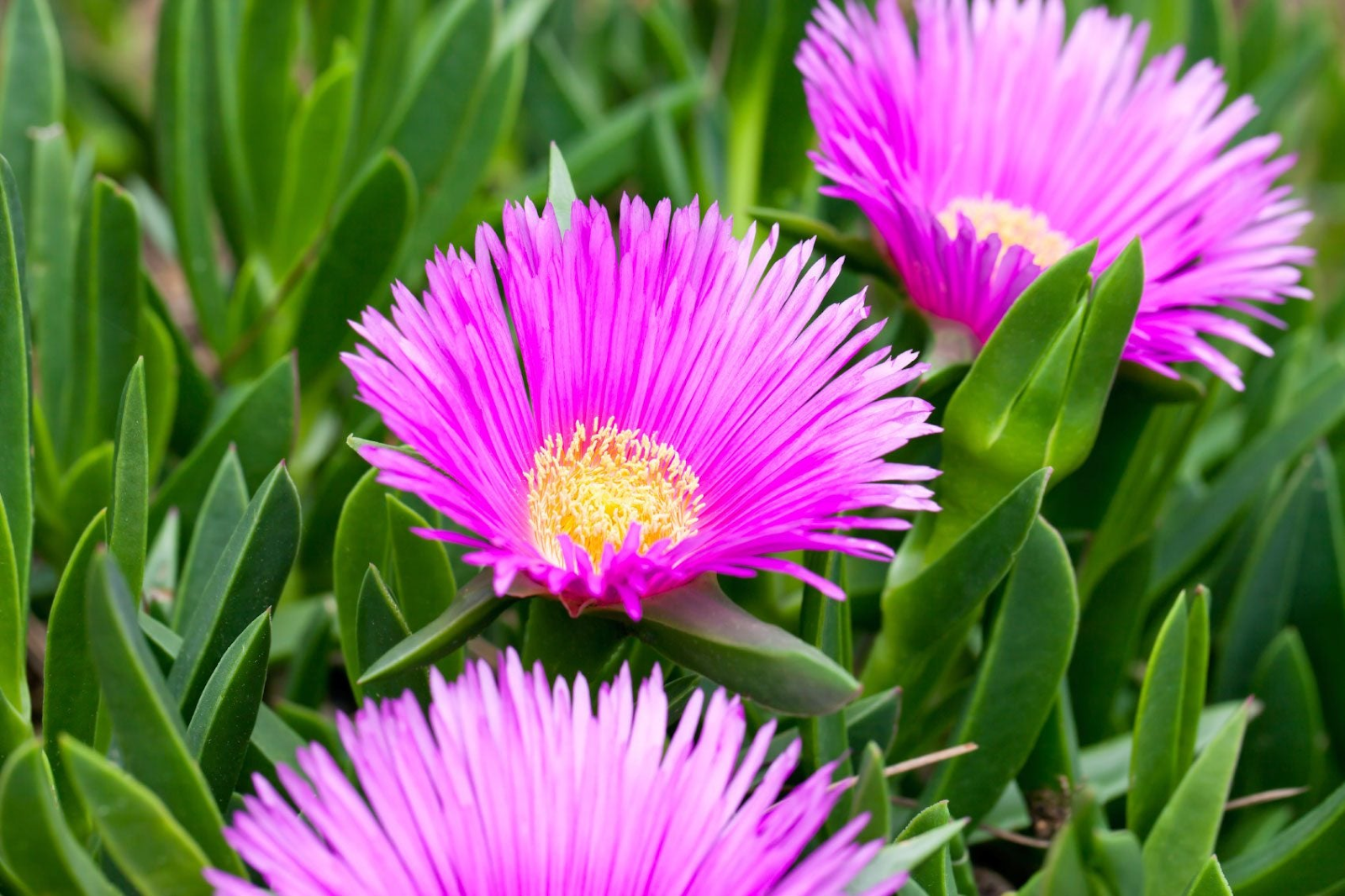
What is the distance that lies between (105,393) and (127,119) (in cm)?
67

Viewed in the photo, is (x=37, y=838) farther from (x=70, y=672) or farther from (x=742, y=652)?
(x=742, y=652)

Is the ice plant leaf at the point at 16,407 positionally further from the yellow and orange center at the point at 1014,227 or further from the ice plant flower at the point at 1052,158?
the yellow and orange center at the point at 1014,227

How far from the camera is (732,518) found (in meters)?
0.59

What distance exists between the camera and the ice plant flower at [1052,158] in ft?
2.27

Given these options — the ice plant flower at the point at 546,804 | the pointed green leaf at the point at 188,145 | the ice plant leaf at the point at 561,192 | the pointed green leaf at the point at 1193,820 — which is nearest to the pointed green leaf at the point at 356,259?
the pointed green leaf at the point at 188,145

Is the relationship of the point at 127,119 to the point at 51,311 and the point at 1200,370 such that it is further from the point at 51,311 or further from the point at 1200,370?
the point at 1200,370

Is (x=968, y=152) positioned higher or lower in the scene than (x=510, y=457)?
higher

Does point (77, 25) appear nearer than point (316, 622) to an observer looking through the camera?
No

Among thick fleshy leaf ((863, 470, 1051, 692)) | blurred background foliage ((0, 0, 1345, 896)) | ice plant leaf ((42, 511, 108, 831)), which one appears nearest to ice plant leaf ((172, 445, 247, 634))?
blurred background foliage ((0, 0, 1345, 896))

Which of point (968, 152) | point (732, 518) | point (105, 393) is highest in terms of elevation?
point (968, 152)

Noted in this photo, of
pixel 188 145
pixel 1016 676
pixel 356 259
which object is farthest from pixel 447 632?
pixel 188 145

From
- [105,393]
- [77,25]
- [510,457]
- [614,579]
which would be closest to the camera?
[614,579]

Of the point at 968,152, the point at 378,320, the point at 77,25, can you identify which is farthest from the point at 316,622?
the point at 77,25

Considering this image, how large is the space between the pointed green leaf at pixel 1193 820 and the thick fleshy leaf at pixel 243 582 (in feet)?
1.39
